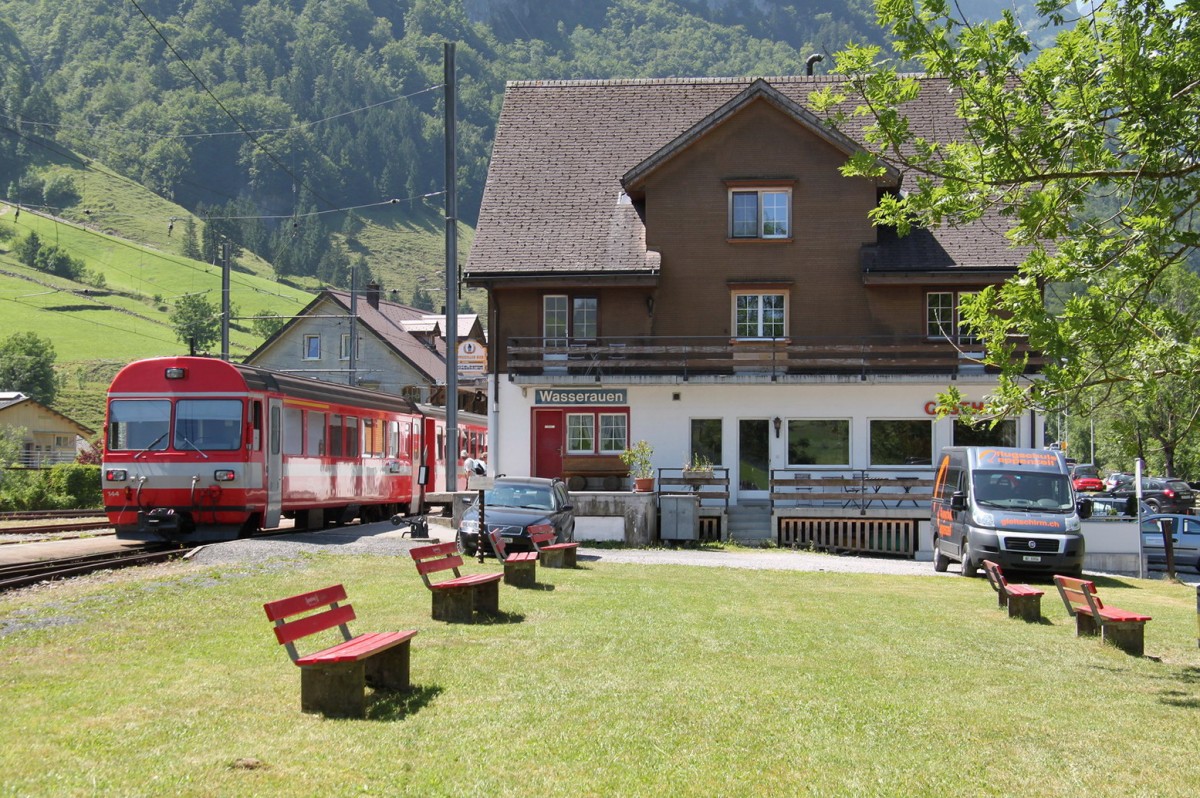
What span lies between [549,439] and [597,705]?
24390mm

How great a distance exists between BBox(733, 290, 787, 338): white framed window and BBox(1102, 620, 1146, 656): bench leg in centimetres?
2087

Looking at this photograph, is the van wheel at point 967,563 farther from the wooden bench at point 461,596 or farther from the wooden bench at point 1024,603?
the wooden bench at point 461,596

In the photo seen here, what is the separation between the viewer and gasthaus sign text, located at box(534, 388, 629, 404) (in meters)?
33.1

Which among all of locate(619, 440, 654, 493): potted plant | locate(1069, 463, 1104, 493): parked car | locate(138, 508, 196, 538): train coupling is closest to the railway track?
locate(138, 508, 196, 538): train coupling

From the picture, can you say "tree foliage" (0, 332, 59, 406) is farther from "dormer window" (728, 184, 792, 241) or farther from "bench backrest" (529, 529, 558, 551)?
"bench backrest" (529, 529, 558, 551)

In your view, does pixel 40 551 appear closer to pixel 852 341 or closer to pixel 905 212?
pixel 905 212

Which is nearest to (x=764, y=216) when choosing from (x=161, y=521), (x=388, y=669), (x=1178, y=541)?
(x=1178, y=541)

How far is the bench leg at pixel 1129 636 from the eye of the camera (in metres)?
13.5

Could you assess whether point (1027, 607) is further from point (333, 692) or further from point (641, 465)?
point (641, 465)

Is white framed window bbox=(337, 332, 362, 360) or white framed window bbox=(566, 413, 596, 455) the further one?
white framed window bbox=(337, 332, 362, 360)

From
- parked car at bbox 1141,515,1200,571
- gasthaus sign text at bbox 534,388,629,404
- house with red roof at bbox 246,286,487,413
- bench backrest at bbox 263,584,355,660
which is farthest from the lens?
house with red roof at bbox 246,286,487,413

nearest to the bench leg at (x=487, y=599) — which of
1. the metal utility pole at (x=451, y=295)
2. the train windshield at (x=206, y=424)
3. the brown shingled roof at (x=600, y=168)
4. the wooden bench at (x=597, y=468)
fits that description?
the train windshield at (x=206, y=424)

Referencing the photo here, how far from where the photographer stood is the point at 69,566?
60.7 feet

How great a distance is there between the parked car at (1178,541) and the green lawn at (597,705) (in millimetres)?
19646
